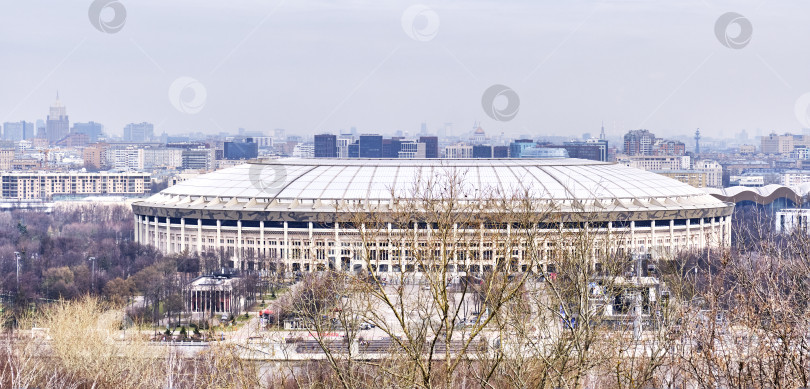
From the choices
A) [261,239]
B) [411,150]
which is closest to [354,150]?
[411,150]

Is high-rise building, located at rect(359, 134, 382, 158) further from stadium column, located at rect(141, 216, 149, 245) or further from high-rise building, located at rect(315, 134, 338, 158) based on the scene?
stadium column, located at rect(141, 216, 149, 245)

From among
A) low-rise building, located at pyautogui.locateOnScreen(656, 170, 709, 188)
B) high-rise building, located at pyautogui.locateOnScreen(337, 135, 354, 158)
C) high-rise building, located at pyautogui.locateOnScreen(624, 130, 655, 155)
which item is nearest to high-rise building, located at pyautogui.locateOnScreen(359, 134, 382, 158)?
high-rise building, located at pyautogui.locateOnScreen(337, 135, 354, 158)

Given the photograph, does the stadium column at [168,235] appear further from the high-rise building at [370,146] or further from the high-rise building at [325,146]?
the high-rise building at [325,146]

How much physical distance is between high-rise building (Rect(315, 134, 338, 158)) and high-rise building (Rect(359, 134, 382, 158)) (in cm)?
381

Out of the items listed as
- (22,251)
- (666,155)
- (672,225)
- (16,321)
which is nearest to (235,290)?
(16,321)

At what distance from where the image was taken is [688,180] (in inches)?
4333

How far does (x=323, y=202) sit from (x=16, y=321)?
17975 mm

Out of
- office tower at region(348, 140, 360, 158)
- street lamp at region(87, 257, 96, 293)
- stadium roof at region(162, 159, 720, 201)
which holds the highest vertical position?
office tower at region(348, 140, 360, 158)

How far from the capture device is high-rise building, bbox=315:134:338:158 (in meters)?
134

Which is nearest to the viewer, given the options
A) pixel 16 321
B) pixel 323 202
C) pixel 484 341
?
pixel 484 341

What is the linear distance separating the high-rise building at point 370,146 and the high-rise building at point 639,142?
41.8 meters

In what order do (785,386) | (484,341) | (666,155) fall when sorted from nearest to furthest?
(785,386) < (484,341) < (666,155)

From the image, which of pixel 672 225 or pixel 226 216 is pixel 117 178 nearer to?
pixel 226 216

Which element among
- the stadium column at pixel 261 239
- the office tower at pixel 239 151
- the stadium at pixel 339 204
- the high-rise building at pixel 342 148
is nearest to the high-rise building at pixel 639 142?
the high-rise building at pixel 342 148
